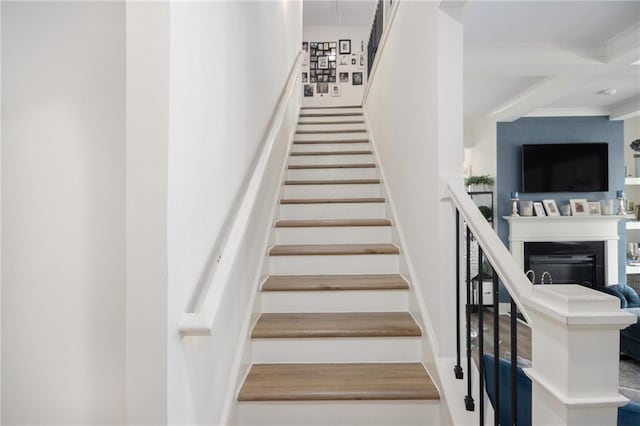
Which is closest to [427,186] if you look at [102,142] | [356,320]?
[356,320]

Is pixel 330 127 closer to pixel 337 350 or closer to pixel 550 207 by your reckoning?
pixel 337 350

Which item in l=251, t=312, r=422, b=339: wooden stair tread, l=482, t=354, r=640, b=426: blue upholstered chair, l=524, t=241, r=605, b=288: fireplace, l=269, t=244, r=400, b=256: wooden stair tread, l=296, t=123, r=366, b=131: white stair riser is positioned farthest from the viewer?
l=524, t=241, r=605, b=288: fireplace

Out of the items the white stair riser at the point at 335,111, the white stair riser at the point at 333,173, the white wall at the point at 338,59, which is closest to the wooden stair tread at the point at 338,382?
the white stair riser at the point at 333,173

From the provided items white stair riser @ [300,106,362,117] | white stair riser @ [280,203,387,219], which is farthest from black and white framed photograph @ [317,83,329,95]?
white stair riser @ [280,203,387,219]

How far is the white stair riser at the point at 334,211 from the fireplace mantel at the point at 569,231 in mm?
4024

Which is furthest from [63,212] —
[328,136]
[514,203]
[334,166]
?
[514,203]

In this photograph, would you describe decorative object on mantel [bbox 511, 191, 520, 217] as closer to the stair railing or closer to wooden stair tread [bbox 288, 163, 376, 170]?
wooden stair tread [bbox 288, 163, 376, 170]

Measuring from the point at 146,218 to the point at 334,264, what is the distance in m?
1.55

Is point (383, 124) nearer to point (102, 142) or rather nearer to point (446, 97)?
point (446, 97)

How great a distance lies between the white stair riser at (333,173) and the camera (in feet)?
11.1

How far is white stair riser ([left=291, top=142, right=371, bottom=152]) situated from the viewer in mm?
3885

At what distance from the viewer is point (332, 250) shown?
243cm

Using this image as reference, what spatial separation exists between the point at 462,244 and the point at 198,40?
1263 mm

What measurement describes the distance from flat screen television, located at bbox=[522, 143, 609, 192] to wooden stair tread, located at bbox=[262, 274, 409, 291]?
15.9 ft
